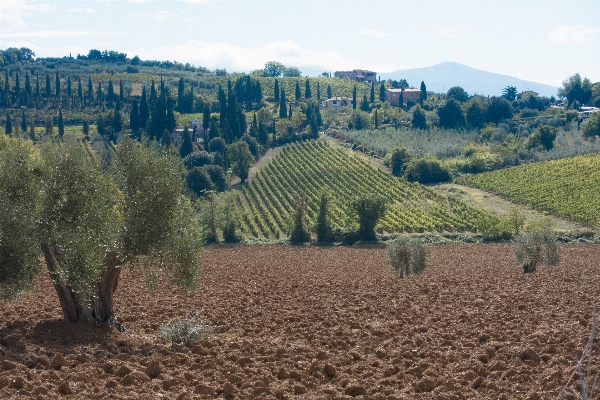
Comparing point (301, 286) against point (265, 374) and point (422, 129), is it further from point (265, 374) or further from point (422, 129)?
point (422, 129)

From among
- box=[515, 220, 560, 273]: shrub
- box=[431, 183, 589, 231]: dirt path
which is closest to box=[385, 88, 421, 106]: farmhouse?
box=[431, 183, 589, 231]: dirt path

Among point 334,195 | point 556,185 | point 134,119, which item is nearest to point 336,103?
point 134,119

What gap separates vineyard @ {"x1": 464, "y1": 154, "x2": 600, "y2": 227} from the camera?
211 ft

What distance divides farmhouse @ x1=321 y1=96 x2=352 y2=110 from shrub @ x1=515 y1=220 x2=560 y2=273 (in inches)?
4842

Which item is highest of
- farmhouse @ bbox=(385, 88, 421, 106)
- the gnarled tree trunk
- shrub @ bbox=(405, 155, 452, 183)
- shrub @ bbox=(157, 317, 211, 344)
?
farmhouse @ bbox=(385, 88, 421, 106)

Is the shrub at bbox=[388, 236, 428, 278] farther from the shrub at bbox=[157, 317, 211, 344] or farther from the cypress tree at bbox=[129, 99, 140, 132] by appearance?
the cypress tree at bbox=[129, 99, 140, 132]

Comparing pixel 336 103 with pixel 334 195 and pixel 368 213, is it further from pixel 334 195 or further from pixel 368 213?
pixel 368 213

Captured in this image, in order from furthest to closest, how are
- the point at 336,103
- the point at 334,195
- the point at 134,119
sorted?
the point at 336,103, the point at 134,119, the point at 334,195

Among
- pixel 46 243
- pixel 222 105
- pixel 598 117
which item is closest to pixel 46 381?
pixel 46 243

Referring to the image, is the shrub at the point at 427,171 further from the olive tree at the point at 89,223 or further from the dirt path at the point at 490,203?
the olive tree at the point at 89,223

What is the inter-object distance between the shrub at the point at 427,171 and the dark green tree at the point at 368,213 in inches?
1223

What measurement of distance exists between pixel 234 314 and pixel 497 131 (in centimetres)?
10602

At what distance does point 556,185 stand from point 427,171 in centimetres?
1888

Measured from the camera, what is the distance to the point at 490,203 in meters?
72.1
